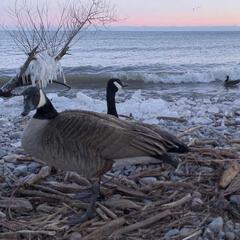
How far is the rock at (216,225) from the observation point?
4.29 metres

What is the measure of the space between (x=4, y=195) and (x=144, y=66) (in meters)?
30.3

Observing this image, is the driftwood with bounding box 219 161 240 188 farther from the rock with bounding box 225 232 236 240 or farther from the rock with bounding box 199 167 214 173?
the rock with bounding box 225 232 236 240

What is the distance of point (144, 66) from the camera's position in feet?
114

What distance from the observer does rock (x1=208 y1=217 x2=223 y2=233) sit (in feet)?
14.1

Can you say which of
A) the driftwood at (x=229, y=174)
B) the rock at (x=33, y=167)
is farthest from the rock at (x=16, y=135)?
the driftwood at (x=229, y=174)

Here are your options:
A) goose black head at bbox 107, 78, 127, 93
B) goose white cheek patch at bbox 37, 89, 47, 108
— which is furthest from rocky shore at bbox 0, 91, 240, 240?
goose black head at bbox 107, 78, 127, 93

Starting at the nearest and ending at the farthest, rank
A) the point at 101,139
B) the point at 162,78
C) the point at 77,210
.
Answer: the point at 101,139 → the point at 77,210 → the point at 162,78

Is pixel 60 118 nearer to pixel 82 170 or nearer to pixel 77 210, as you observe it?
pixel 82 170

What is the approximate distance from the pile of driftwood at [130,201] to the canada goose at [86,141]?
277 mm

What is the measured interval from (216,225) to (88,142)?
4.50ft

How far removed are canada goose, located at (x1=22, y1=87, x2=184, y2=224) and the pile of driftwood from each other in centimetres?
28

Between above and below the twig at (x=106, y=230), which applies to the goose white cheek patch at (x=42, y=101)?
above

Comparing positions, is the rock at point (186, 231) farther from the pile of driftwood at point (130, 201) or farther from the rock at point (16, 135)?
the rock at point (16, 135)

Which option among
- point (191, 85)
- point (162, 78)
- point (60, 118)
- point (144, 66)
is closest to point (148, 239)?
point (60, 118)
